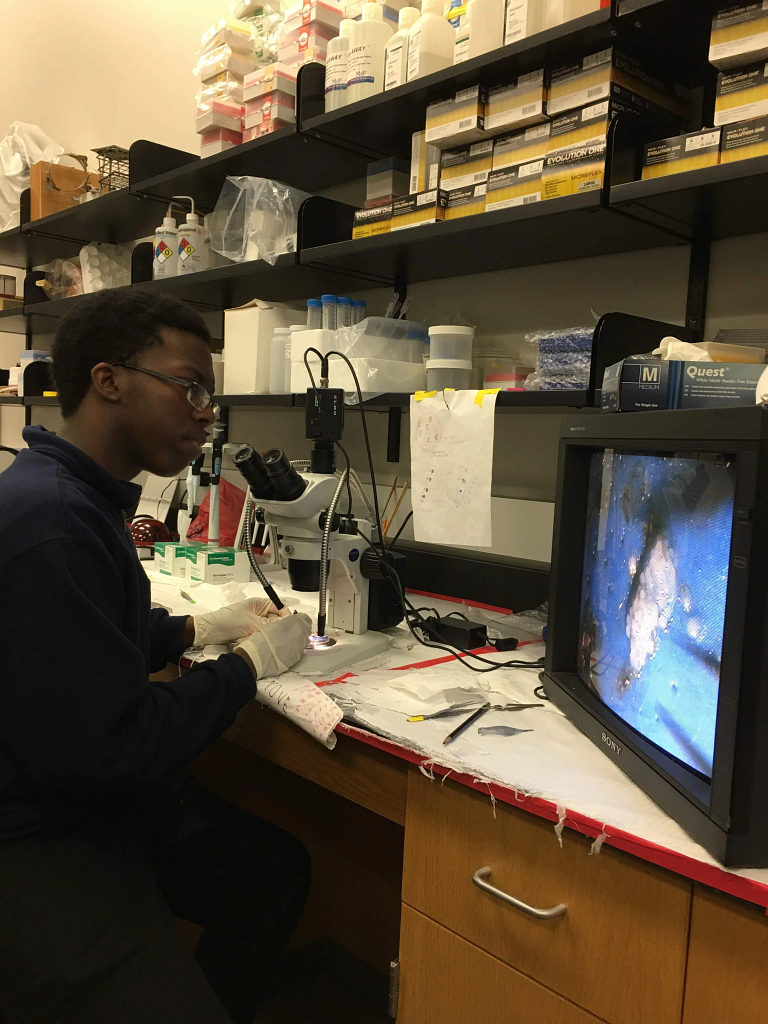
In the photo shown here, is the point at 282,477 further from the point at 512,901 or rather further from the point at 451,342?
the point at 512,901

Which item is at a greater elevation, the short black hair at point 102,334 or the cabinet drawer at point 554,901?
the short black hair at point 102,334

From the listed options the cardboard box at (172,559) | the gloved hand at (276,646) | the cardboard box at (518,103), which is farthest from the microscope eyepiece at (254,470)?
the cardboard box at (518,103)

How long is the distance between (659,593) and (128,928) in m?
0.80

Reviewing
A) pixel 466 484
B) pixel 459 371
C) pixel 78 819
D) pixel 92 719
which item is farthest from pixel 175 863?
pixel 459 371

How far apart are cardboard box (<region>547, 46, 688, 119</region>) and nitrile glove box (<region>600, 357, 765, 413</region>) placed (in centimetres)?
63

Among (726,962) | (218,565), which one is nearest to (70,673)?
(726,962)

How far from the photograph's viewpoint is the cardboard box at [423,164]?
1655 mm

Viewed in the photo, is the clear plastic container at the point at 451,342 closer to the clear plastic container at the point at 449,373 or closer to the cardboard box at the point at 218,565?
the clear plastic container at the point at 449,373

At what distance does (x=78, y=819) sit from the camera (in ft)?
3.43

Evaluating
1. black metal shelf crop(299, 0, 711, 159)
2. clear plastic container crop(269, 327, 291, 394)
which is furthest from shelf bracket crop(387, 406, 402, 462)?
black metal shelf crop(299, 0, 711, 159)

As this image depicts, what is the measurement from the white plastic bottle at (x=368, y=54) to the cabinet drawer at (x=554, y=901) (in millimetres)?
1532

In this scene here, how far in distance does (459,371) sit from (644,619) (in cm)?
88

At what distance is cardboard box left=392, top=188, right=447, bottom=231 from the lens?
1.57 metres

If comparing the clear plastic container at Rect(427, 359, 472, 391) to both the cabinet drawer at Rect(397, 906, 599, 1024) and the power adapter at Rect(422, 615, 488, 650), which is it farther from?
the cabinet drawer at Rect(397, 906, 599, 1024)
